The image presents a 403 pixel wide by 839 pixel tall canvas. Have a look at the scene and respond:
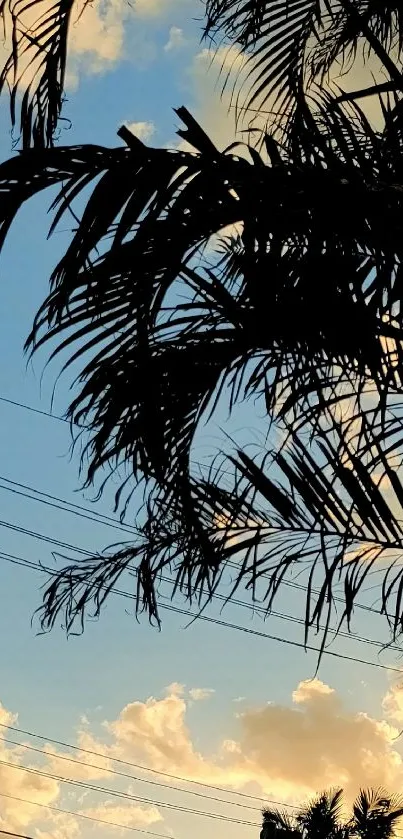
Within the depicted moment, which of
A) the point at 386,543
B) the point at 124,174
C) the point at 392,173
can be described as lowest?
the point at 386,543

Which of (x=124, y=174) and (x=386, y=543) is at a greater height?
(x=124, y=174)

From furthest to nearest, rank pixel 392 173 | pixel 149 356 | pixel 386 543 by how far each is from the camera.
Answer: pixel 149 356 < pixel 386 543 < pixel 392 173

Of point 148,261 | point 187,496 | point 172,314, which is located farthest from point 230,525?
point 148,261

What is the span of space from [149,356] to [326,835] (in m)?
9.43

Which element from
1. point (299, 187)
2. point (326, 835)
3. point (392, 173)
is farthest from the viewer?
point (326, 835)

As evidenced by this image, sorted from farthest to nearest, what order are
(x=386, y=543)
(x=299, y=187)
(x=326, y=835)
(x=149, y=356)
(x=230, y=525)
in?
(x=326, y=835), (x=230, y=525), (x=149, y=356), (x=386, y=543), (x=299, y=187)

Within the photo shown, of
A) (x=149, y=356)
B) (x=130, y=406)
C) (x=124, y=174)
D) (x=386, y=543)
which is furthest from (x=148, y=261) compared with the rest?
(x=386, y=543)

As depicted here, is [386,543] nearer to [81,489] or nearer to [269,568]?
[269,568]

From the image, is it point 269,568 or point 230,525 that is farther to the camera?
point 230,525

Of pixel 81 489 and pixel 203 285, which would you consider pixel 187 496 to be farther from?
pixel 203 285

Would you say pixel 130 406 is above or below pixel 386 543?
above

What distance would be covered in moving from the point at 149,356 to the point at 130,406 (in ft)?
0.73

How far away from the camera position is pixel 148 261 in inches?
92.9

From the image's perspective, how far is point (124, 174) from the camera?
2256 mm
